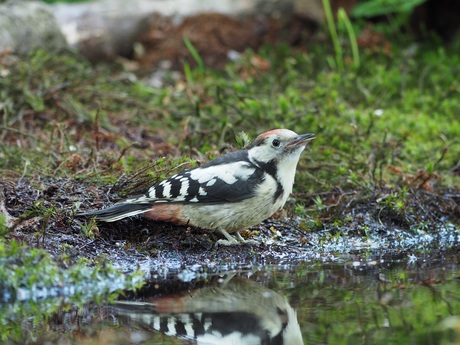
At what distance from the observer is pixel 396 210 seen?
691 centimetres

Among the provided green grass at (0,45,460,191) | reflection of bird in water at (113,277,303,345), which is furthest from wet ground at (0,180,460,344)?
green grass at (0,45,460,191)

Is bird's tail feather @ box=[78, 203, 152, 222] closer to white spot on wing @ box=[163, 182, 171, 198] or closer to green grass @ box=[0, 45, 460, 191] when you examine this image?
white spot on wing @ box=[163, 182, 171, 198]

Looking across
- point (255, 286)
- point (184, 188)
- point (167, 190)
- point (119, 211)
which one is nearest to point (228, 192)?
point (184, 188)

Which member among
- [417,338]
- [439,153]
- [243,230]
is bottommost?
[439,153]

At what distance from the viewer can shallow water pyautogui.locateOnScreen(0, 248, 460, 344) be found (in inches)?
163

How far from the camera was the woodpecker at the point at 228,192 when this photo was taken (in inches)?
229

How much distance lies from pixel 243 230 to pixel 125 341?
2.44 meters

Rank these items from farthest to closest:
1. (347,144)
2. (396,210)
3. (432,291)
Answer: (347,144) → (396,210) → (432,291)

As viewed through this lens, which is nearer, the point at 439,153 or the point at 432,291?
the point at 432,291

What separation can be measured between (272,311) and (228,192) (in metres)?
1.38

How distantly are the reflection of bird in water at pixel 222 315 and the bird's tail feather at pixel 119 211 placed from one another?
911mm

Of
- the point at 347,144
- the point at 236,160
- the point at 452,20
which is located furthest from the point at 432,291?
the point at 452,20

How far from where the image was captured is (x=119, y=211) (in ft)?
19.0

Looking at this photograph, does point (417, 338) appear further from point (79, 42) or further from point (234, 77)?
point (79, 42)
